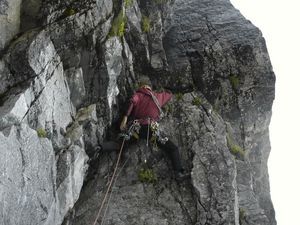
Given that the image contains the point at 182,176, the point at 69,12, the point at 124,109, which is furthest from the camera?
the point at 124,109

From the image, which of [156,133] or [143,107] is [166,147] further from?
[143,107]

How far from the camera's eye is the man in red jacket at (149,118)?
1506 centimetres

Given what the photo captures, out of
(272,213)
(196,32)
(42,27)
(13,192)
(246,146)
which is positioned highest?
(42,27)

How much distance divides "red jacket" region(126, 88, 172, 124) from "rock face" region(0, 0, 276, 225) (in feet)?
1.88

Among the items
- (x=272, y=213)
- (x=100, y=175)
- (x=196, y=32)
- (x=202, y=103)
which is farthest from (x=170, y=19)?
(x=272, y=213)

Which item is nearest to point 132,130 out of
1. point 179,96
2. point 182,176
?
point 182,176

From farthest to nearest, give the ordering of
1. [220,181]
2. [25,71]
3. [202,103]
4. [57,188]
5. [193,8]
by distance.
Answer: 1. [193,8]
2. [202,103]
3. [220,181]
4. [57,188]
5. [25,71]

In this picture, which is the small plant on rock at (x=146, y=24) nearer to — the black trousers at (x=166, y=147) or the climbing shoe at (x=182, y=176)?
the black trousers at (x=166, y=147)

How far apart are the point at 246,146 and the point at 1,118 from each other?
10.7m

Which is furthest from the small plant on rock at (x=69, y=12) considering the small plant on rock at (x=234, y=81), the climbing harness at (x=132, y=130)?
the small plant on rock at (x=234, y=81)

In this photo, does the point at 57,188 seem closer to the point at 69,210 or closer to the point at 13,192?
the point at 69,210

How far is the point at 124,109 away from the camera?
15930 mm

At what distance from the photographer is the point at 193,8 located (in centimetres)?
1969

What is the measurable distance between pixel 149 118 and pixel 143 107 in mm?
441
